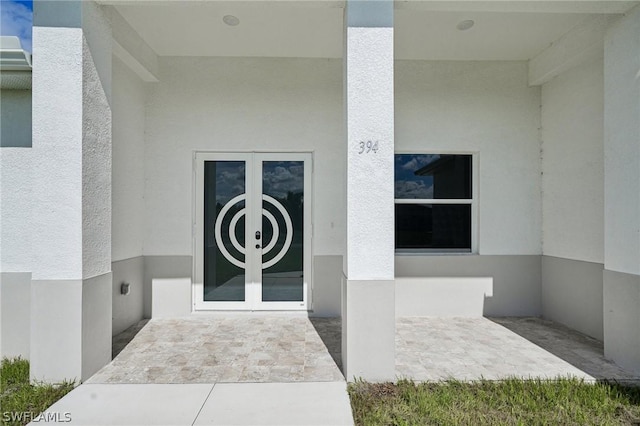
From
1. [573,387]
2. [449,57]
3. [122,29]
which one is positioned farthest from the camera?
[449,57]

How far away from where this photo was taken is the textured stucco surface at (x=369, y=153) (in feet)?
13.7

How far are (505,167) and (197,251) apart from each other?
20.4ft

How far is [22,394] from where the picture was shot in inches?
152

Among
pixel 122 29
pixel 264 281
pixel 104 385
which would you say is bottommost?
pixel 104 385

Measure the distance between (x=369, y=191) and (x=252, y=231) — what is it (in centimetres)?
332

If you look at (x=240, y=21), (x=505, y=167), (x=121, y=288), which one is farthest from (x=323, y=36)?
(x=121, y=288)

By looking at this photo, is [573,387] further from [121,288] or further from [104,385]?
[121,288]

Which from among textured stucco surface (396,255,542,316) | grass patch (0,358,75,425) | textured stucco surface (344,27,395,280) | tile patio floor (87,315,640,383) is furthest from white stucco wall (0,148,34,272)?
textured stucco surface (396,255,542,316)

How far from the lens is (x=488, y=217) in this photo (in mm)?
7051

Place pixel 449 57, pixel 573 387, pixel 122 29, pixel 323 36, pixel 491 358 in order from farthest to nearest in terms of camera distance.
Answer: pixel 449 57
pixel 323 36
pixel 122 29
pixel 491 358
pixel 573 387

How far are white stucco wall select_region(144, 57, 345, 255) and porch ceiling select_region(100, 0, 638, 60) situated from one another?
1.04 feet

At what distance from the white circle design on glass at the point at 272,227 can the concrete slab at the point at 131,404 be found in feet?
9.82

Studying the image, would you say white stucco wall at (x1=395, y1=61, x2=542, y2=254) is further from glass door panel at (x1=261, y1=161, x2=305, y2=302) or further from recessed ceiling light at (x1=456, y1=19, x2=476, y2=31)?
glass door panel at (x1=261, y1=161, x2=305, y2=302)

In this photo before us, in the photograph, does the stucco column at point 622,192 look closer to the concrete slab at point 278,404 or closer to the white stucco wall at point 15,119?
the concrete slab at point 278,404
